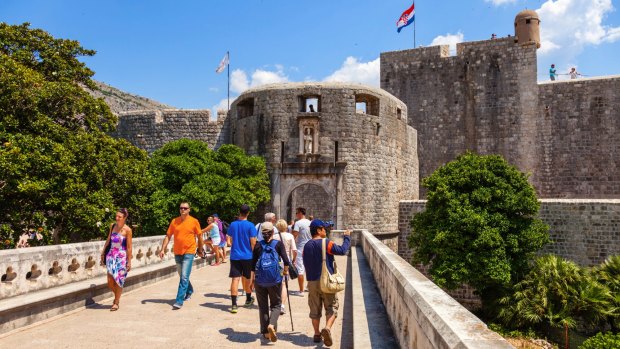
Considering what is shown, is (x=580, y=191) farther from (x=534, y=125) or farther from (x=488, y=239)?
(x=488, y=239)

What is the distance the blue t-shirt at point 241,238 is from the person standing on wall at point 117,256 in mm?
1575

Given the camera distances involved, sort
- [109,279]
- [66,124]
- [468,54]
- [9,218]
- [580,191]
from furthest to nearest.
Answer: [468,54], [580,191], [66,124], [9,218], [109,279]

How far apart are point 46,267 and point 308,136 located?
14.7 m

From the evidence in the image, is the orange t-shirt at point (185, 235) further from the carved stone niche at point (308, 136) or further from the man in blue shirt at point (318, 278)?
the carved stone niche at point (308, 136)

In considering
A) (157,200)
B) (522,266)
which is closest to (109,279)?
(157,200)

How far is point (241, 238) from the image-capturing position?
7406 mm

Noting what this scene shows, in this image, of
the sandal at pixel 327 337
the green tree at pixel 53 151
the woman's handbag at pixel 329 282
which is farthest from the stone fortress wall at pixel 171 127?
the sandal at pixel 327 337

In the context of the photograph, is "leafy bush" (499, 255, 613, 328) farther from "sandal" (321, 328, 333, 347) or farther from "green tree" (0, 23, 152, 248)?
"green tree" (0, 23, 152, 248)

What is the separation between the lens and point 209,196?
701 inches

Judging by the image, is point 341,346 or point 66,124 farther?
point 66,124

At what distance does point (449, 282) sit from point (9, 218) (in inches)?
545

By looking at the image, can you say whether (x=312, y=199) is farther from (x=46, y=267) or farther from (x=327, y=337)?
(x=327, y=337)

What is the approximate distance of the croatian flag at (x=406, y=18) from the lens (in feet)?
91.8

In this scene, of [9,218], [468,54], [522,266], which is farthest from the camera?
[468,54]
